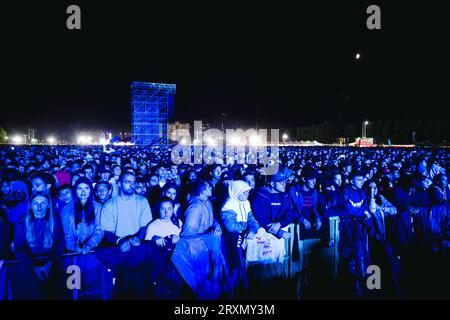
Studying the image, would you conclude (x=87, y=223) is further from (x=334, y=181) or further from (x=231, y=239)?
(x=334, y=181)

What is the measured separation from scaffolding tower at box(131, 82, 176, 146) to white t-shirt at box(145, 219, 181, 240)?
57.3m

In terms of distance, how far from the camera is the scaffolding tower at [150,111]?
61.4 m

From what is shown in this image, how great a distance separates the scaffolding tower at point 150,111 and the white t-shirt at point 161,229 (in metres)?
57.3

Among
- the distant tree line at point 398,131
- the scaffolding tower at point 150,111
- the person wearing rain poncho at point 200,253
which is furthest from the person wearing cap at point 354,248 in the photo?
the scaffolding tower at point 150,111

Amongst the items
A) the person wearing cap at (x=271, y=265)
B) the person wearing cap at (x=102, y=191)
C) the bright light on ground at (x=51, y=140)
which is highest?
the bright light on ground at (x=51, y=140)

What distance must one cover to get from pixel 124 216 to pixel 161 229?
0.55 metres

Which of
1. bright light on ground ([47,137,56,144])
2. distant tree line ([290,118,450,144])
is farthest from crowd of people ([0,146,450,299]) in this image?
bright light on ground ([47,137,56,144])

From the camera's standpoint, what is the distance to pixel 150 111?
63.1 metres

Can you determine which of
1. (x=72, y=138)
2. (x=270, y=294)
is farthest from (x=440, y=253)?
(x=72, y=138)

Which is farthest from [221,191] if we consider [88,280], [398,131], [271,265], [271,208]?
[398,131]

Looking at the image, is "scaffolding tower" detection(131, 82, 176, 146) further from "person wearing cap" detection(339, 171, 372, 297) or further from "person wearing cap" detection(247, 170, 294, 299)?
"person wearing cap" detection(339, 171, 372, 297)

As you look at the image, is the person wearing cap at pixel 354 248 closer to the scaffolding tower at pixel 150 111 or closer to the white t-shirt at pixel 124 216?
the white t-shirt at pixel 124 216

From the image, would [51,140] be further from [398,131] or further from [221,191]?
[221,191]

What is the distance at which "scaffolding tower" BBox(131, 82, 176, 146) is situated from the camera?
61375 millimetres
